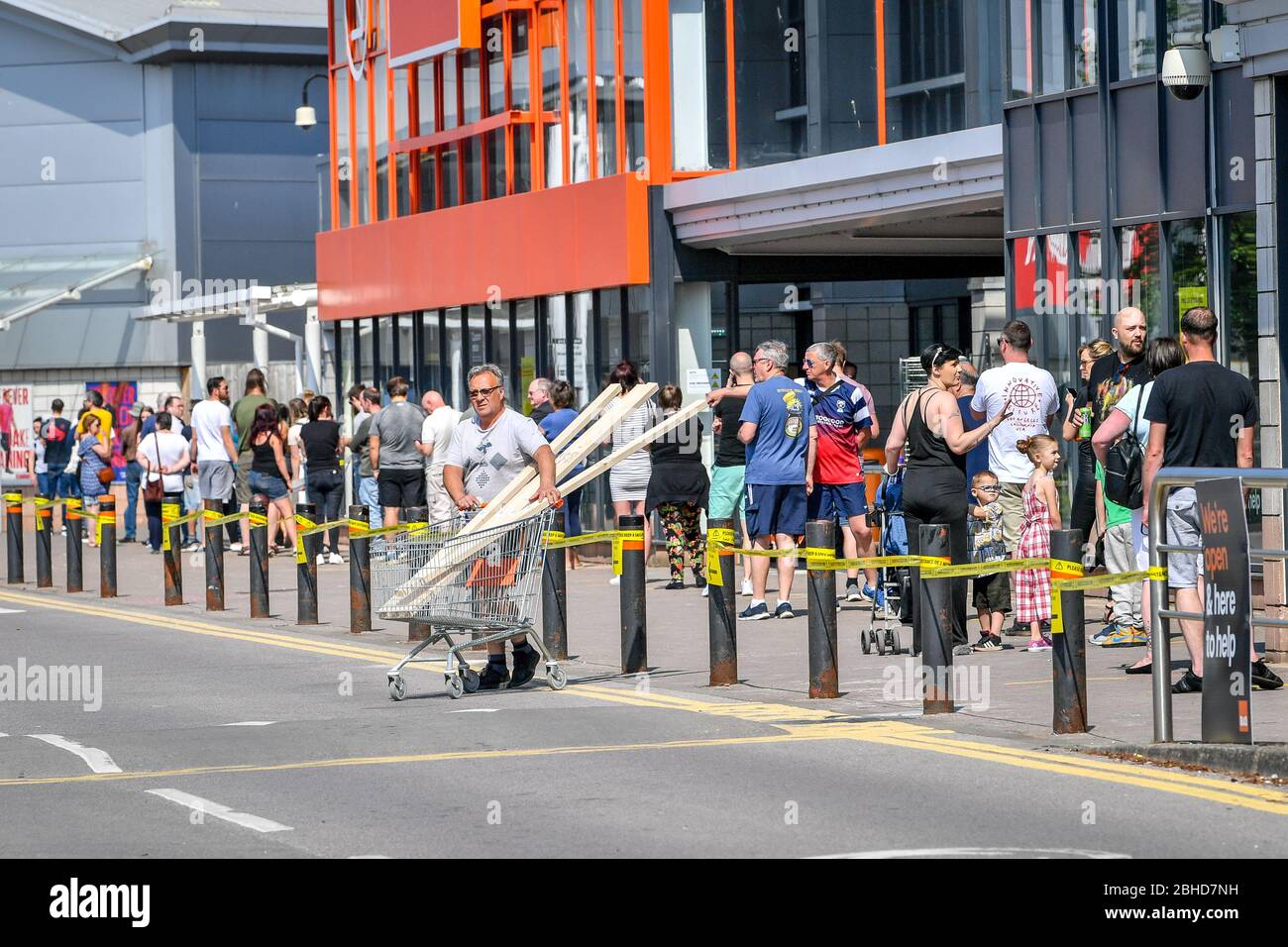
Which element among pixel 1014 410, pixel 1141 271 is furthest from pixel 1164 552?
pixel 1141 271

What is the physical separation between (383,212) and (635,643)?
18.6 meters

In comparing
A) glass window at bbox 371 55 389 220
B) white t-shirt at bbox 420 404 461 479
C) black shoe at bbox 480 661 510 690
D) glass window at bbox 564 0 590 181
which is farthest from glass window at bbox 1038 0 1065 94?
glass window at bbox 371 55 389 220

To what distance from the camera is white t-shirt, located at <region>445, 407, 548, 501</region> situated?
13109 millimetres

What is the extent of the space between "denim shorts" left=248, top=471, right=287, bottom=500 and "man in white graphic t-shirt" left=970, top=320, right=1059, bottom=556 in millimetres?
11519

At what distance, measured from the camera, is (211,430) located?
24.3m

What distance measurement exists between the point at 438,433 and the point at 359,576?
4.37 metres

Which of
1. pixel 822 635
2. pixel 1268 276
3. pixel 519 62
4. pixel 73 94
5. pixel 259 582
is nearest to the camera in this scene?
pixel 822 635

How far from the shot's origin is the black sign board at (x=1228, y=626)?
9.30m

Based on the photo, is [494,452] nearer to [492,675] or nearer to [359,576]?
[492,675]

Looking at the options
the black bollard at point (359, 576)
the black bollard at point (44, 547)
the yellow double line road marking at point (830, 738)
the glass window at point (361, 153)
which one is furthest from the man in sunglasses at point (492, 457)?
the glass window at point (361, 153)

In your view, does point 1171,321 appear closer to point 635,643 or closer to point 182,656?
point 635,643

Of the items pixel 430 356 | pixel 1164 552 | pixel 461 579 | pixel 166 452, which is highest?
pixel 430 356

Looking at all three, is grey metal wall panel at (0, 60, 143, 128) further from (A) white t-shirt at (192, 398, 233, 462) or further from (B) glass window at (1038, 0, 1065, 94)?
(B) glass window at (1038, 0, 1065, 94)
